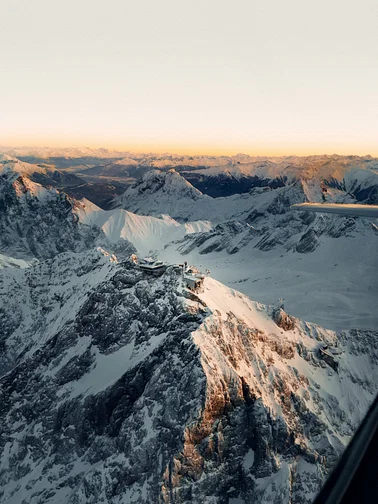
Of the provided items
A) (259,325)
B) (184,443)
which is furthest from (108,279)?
(184,443)

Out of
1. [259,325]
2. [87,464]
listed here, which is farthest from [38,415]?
[259,325]

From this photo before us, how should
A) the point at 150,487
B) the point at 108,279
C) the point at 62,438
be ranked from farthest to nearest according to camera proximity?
the point at 108,279
the point at 62,438
the point at 150,487

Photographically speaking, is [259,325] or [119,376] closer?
[119,376]

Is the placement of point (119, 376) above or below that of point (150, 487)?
above

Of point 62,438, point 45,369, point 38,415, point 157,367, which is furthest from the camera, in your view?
point 45,369

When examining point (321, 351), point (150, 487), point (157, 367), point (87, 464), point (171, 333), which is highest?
point (171, 333)

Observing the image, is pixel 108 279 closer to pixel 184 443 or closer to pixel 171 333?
pixel 171 333
